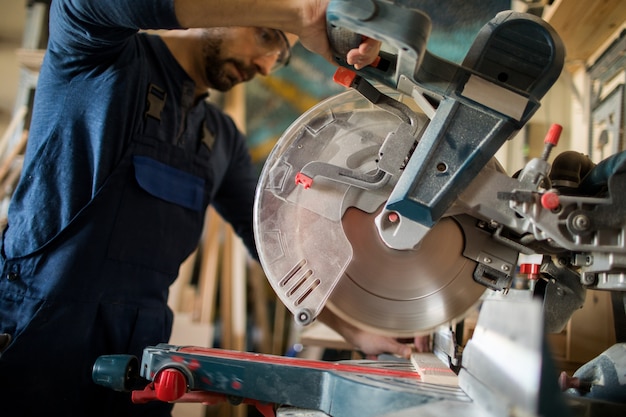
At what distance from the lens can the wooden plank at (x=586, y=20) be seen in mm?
1438

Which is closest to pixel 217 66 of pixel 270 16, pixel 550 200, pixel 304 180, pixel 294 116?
pixel 270 16

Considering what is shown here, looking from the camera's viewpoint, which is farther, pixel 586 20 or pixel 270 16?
pixel 586 20

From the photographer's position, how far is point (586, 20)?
1517 millimetres

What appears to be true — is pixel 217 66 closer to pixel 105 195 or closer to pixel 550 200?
pixel 105 195

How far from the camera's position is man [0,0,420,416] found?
1.10 metres

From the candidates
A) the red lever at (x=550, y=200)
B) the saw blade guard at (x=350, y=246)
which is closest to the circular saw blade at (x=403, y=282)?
the saw blade guard at (x=350, y=246)

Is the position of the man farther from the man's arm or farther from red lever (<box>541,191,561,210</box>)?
red lever (<box>541,191,561,210</box>)

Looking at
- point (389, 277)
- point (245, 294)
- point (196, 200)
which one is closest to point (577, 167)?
point (389, 277)

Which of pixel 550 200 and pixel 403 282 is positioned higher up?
pixel 550 200

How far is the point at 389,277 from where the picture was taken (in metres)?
1.00

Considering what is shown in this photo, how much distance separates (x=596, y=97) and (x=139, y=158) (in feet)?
5.30

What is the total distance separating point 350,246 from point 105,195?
2.51 ft

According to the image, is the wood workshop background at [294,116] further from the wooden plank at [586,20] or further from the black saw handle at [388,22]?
the black saw handle at [388,22]

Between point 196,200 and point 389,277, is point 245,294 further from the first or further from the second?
point 389,277
